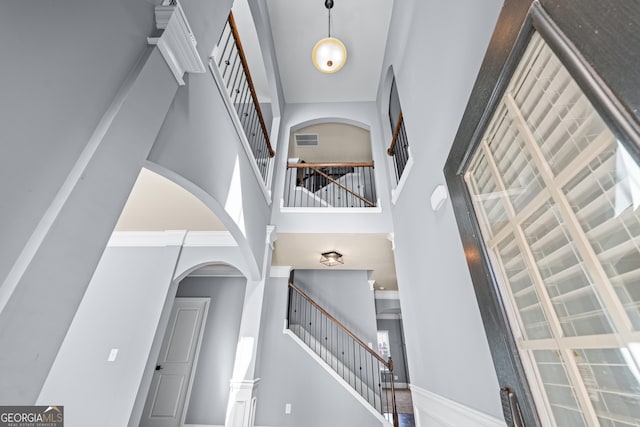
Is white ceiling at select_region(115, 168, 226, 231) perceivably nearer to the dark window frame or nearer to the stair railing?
the stair railing

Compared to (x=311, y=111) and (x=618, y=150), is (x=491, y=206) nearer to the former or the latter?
(x=618, y=150)

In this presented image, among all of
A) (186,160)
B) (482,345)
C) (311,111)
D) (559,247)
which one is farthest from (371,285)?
(559,247)

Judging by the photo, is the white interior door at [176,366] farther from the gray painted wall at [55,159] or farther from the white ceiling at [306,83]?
the gray painted wall at [55,159]

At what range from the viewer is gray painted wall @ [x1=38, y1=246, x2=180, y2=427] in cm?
303

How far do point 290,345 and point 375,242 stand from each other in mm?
2113

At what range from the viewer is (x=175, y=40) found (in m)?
1.29

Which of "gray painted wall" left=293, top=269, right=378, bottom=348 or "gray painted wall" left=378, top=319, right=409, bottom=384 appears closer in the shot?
"gray painted wall" left=293, top=269, right=378, bottom=348

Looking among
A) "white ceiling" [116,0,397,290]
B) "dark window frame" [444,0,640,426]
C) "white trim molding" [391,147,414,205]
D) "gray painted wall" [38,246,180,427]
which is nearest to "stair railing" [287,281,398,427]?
"white ceiling" [116,0,397,290]

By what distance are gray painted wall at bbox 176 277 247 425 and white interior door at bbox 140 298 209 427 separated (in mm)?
125

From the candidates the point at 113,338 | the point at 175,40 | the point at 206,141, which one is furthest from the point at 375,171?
the point at 113,338

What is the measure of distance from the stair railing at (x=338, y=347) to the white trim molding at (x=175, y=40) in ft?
13.3

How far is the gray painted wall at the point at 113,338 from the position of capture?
3025mm

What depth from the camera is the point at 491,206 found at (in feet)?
3.40

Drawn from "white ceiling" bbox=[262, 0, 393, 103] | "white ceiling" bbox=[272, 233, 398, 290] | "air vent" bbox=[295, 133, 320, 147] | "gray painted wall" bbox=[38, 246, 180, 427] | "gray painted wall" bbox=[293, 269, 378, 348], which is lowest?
"gray painted wall" bbox=[38, 246, 180, 427]
